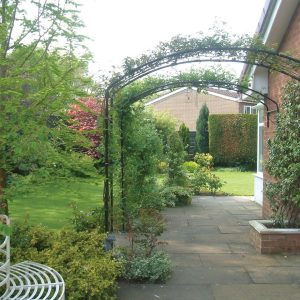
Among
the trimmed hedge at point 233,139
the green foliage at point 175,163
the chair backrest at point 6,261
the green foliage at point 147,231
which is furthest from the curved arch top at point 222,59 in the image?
the trimmed hedge at point 233,139

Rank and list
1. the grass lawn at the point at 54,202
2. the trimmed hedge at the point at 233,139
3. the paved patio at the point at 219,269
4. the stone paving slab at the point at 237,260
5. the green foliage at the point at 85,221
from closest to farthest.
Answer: the paved patio at the point at 219,269
the grass lawn at the point at 54,202
the stone paving slab at the point at 237,260
the green foliage at the point at 85,221
the trimmed hedge at the point at 233,139

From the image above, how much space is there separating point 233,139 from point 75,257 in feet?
71.4

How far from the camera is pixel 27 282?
3.83 m

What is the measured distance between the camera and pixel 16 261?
15.6ft

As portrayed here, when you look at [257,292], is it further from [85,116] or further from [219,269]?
[85,116]

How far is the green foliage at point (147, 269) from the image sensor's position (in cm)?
516

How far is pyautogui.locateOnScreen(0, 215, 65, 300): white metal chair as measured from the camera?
3.54 m

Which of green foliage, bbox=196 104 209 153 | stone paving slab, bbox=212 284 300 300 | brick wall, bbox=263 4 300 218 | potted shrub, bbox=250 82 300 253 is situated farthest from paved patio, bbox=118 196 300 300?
green foliage, bbox=196 104 209 153

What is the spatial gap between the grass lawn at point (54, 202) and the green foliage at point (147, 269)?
1.08 meters

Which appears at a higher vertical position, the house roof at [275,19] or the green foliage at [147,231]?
the house roof at [275,19]

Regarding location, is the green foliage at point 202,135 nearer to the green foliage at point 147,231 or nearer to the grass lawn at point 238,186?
the grass lawn at point 238,186

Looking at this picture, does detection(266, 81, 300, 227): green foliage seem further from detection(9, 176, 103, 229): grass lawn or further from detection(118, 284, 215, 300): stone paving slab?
detection(9, 176, 103, 229): grass lawn

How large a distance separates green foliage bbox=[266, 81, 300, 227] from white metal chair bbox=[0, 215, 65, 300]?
12.7 ft

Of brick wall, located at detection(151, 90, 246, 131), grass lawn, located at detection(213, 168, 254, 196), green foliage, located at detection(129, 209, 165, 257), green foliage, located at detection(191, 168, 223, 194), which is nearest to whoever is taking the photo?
green foliage, located at detection(129, 209, 165, 257)
